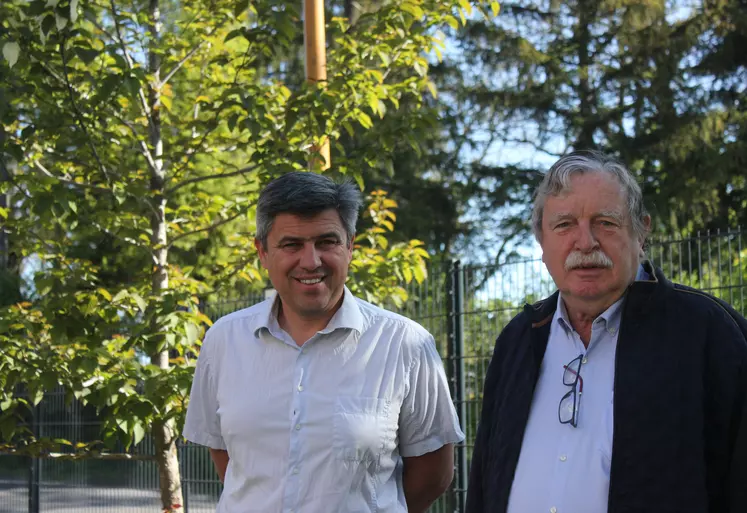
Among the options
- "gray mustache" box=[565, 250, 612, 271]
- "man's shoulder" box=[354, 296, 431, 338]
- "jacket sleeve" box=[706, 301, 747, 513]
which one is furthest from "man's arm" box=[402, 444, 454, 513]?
"jacket sleeve" box=[706, 301, 747, 513]

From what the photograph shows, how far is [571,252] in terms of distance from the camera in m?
2.78

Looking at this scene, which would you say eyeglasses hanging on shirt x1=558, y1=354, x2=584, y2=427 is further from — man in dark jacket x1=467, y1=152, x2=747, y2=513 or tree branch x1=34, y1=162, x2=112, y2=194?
tree branch x1=34, y1=162, x2=112, y2=194

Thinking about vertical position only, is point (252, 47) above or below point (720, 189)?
below

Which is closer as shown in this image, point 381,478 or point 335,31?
point 381,478

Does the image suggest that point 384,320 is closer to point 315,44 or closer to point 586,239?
point 586,239

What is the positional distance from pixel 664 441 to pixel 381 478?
91 centimetres

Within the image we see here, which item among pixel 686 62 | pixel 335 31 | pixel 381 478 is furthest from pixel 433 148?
pixel 381 478

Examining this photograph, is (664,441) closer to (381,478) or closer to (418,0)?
(381,478)

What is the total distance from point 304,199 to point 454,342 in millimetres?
3916

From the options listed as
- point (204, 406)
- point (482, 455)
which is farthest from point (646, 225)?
point (204, 406)

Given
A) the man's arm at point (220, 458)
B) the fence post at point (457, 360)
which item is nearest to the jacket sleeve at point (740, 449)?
the man's arm at point (220, 458)

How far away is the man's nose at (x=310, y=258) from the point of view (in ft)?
10.3

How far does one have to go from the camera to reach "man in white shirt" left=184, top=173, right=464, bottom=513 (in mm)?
3045

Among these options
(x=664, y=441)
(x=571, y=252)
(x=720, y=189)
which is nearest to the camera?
(x=664, y=441)
